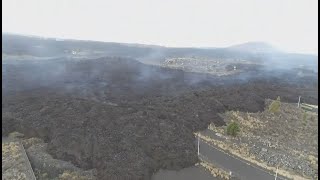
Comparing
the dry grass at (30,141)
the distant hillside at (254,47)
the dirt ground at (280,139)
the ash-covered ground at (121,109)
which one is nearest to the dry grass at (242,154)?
the dirt ground at (280,139)

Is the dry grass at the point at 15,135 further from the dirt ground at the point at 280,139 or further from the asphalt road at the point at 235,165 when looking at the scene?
the dirt ground at the point at 280,139

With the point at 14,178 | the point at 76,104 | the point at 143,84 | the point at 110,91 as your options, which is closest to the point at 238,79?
the point at 143,84

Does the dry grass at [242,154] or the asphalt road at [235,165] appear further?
the dry grass at [242,154]

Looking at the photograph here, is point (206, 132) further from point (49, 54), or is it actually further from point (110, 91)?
point (49, 54)

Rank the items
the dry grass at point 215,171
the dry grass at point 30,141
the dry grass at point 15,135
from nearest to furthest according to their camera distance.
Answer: the dry grass at point 215,171
the dry grass at point 30,141
the dry grass at point 15,135

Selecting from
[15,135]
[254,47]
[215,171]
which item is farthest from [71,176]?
[254,47]

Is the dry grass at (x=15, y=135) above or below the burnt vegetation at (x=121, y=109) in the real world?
below
